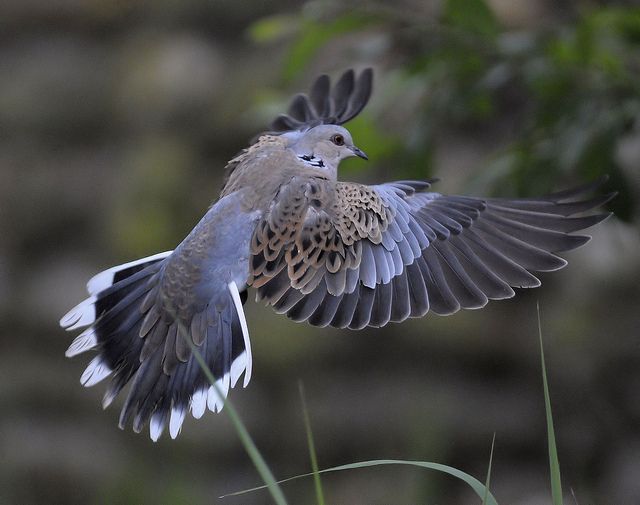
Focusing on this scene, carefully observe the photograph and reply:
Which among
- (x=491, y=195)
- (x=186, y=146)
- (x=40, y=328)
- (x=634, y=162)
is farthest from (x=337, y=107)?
(x=40, y=328)

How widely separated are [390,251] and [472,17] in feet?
2.54

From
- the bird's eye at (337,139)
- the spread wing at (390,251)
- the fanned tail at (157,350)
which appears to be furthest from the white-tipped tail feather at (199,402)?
the bird's eye at (337,139)

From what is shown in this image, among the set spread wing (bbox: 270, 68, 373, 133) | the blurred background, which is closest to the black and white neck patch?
spread wing (bbox: 270, 68, 373, 133)

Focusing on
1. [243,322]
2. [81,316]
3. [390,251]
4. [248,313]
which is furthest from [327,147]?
[248,313]

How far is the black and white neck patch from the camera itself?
10.4ft

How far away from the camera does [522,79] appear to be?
3.35 m

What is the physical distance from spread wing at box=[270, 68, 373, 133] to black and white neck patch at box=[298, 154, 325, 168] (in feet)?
1.25

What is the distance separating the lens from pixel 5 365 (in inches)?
282

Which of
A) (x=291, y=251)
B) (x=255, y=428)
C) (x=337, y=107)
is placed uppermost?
(x=337, y=107)

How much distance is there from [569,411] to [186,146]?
10.3 ft

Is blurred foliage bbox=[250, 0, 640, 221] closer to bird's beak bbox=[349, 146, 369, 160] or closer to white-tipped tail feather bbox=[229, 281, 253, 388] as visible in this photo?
bird's beak bbox=[349, 146, 369, 160]

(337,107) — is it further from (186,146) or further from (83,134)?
(83,134)

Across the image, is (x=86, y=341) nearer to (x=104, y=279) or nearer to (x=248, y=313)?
(x=104, y=279)

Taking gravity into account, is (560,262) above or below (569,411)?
above
